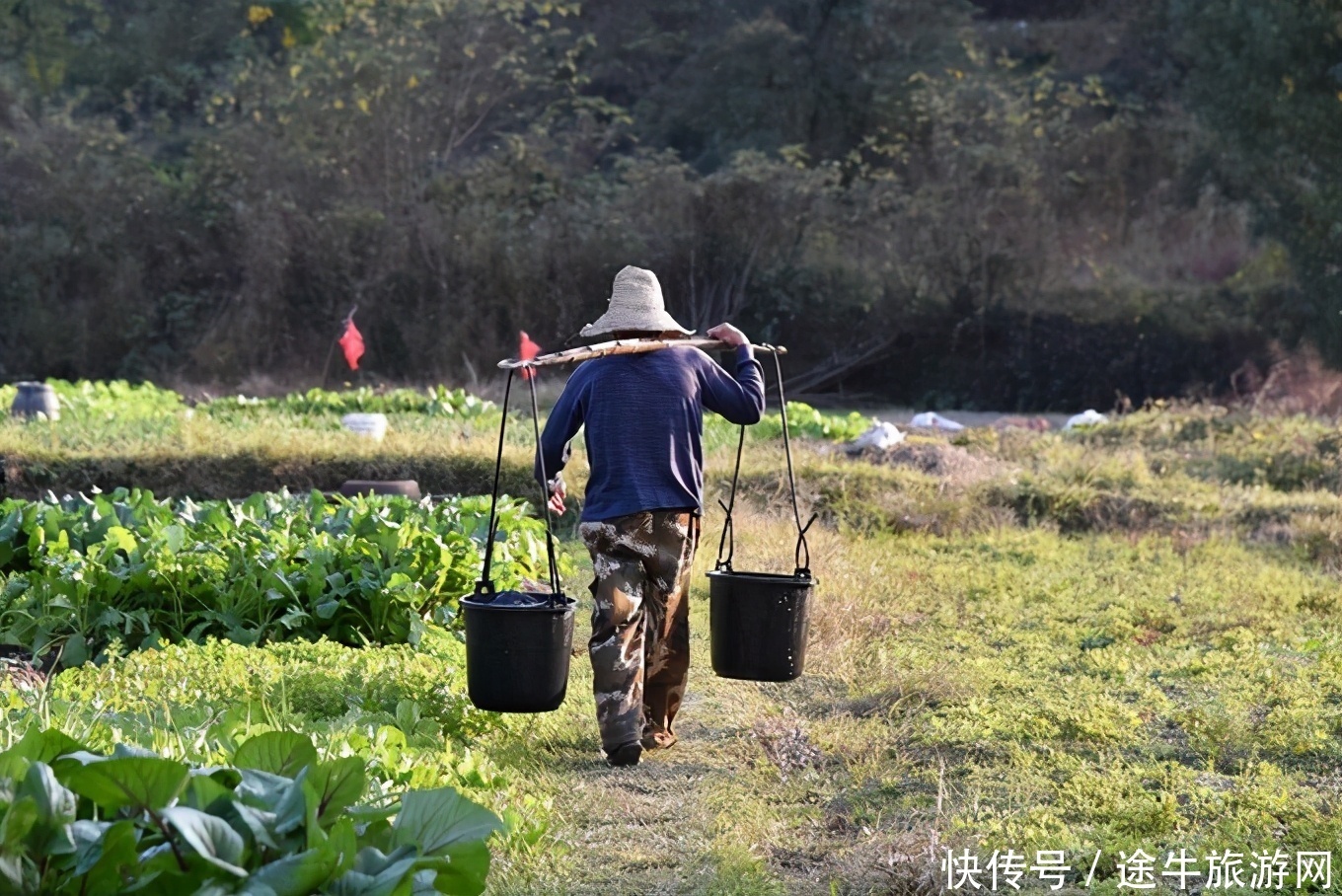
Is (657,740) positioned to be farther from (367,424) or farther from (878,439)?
(878,439)

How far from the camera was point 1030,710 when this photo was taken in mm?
6238

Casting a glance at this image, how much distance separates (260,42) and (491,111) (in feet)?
18.4

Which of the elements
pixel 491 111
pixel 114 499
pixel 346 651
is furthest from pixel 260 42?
pixel 346 651

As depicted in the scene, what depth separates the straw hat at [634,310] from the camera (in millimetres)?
5641

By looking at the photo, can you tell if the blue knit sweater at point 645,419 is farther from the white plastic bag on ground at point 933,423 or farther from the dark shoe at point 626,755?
the white plastic bag on ground at point 933,423

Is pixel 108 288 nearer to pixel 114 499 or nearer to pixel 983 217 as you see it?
pixel 983 217

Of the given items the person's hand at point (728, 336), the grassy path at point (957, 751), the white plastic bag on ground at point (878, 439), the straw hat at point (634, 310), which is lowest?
the grassy path at point (957, 751)

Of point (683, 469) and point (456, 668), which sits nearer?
point (683, 469)

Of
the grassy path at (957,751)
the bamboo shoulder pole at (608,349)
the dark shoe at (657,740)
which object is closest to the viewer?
the grassy path at (957,751)

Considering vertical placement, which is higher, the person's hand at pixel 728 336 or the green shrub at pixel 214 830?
the person's hand at pixel 728 336

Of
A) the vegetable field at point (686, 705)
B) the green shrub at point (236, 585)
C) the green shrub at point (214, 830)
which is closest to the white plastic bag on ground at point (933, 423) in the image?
the vegetable field at point (686, 705)

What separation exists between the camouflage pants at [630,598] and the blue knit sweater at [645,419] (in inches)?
2.8

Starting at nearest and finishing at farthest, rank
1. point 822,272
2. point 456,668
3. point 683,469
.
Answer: point 683,469 → point 456,668 → point 822,272

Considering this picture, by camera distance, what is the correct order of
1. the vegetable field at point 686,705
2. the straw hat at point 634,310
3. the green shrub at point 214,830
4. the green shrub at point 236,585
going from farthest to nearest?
1. the green shrub at point 236,585
2. the straw hat at point 634,310
3. the vegetable field at point 686,705
4. the green shrub at point 214,830
